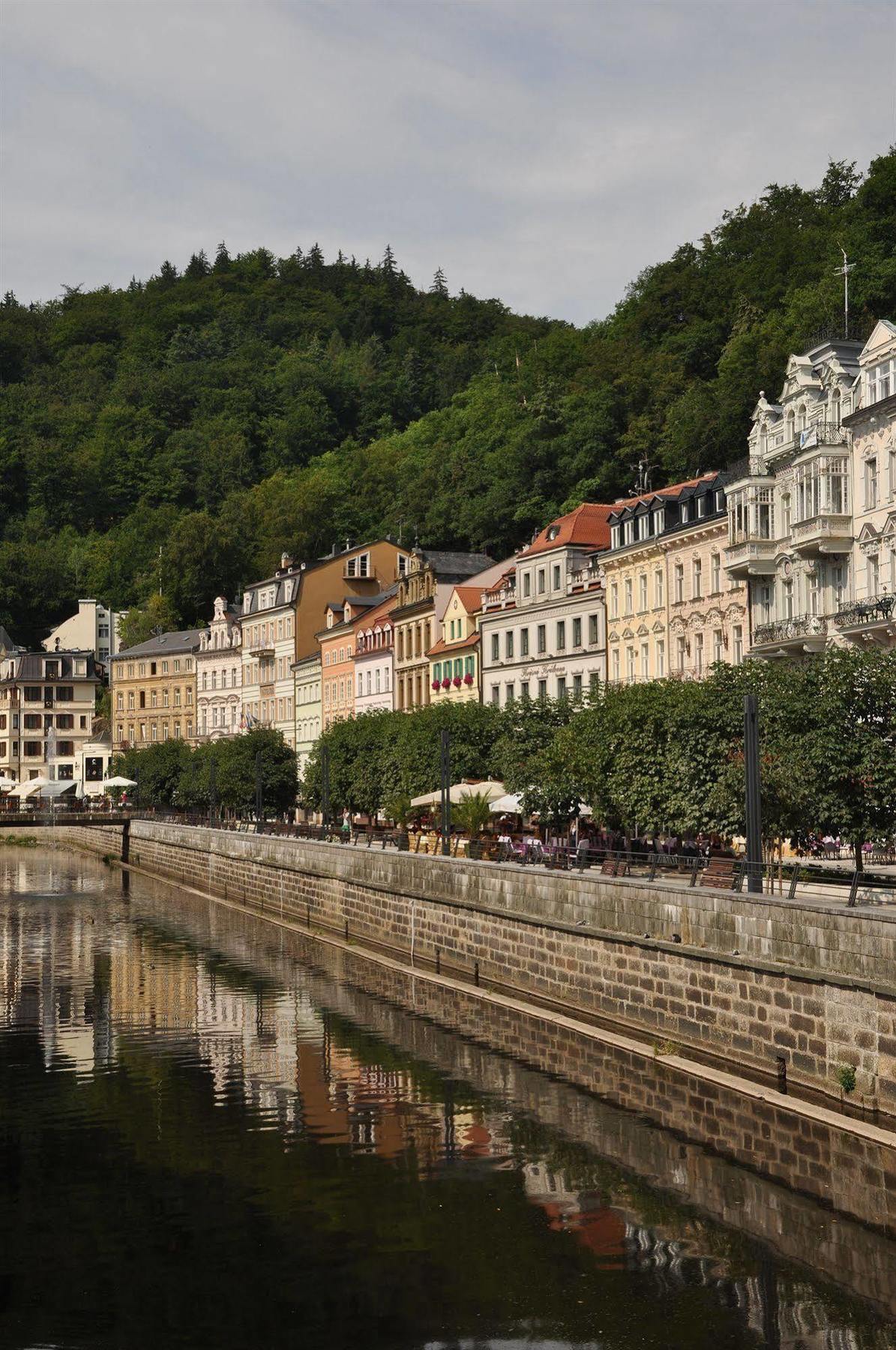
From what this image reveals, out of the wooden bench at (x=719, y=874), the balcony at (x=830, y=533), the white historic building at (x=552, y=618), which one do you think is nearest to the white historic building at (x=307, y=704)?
the white historic building at (x=552, y=618)

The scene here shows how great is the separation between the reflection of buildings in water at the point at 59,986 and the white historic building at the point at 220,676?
5825 centimetres

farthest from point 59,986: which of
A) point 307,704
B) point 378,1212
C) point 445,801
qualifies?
point 307,704

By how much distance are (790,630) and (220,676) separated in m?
75.5

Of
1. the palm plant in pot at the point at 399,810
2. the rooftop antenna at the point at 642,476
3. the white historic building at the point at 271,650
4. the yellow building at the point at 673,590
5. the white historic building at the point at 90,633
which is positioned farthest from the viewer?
the white historic building at the point at 90,633

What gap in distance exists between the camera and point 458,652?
82062mm

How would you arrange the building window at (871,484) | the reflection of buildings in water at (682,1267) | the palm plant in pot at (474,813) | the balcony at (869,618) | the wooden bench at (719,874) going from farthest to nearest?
the palm plant in pot at (474,813) < the building window at (871,484) < the balcony at (869,618) < the wooden bench at (719,874) < the reflection of buildings in water at (682,1267)

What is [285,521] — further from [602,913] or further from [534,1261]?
[534,1261]

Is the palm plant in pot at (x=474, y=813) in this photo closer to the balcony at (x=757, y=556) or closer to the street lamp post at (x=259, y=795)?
the balcony at (x=757, y=556)

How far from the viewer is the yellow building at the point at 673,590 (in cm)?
6081

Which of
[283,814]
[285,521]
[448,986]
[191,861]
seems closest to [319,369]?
[285,521]

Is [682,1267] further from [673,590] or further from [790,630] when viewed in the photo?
[673,590]

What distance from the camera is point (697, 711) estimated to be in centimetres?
3722

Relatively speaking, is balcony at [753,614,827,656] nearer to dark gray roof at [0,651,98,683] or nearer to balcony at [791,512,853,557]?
balcony at [791,512,853,557]

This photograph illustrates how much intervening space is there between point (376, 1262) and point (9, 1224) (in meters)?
5.03
